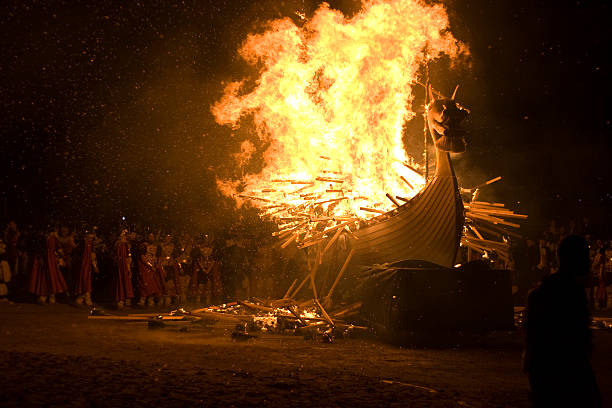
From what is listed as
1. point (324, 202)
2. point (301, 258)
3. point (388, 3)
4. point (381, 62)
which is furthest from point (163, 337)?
point (388, 3)

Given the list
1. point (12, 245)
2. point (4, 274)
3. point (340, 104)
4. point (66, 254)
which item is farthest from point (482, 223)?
point (12, 245)

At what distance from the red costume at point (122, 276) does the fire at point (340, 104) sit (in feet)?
11.4

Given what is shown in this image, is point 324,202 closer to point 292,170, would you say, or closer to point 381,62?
point 292,170

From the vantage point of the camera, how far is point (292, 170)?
12570mm

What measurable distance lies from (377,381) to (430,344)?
3.17 meters

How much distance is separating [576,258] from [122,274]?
12.1 meters

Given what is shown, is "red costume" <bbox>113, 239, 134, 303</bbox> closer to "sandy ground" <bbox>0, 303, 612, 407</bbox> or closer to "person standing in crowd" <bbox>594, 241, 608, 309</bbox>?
"sandy ground" <bbox>0, 303, 612, 407</bbox>

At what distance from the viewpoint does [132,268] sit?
1421cm

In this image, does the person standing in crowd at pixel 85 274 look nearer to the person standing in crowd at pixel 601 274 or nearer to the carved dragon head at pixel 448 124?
the carved dragon head at pixel 448 124

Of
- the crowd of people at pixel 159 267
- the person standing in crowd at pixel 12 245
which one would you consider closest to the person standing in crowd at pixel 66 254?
the crowd of people at pixel 159 267

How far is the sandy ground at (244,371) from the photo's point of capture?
4961 millimetres

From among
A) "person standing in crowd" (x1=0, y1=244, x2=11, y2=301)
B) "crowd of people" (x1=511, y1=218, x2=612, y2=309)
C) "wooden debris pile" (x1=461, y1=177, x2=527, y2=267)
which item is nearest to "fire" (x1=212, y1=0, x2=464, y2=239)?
"wooden debris pile" (x1=461, y1=177, x2=527, y2=267)

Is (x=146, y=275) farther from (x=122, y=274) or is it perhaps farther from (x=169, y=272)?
(x=169, y=272)

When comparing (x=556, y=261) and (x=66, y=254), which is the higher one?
(x=556, y=261)
